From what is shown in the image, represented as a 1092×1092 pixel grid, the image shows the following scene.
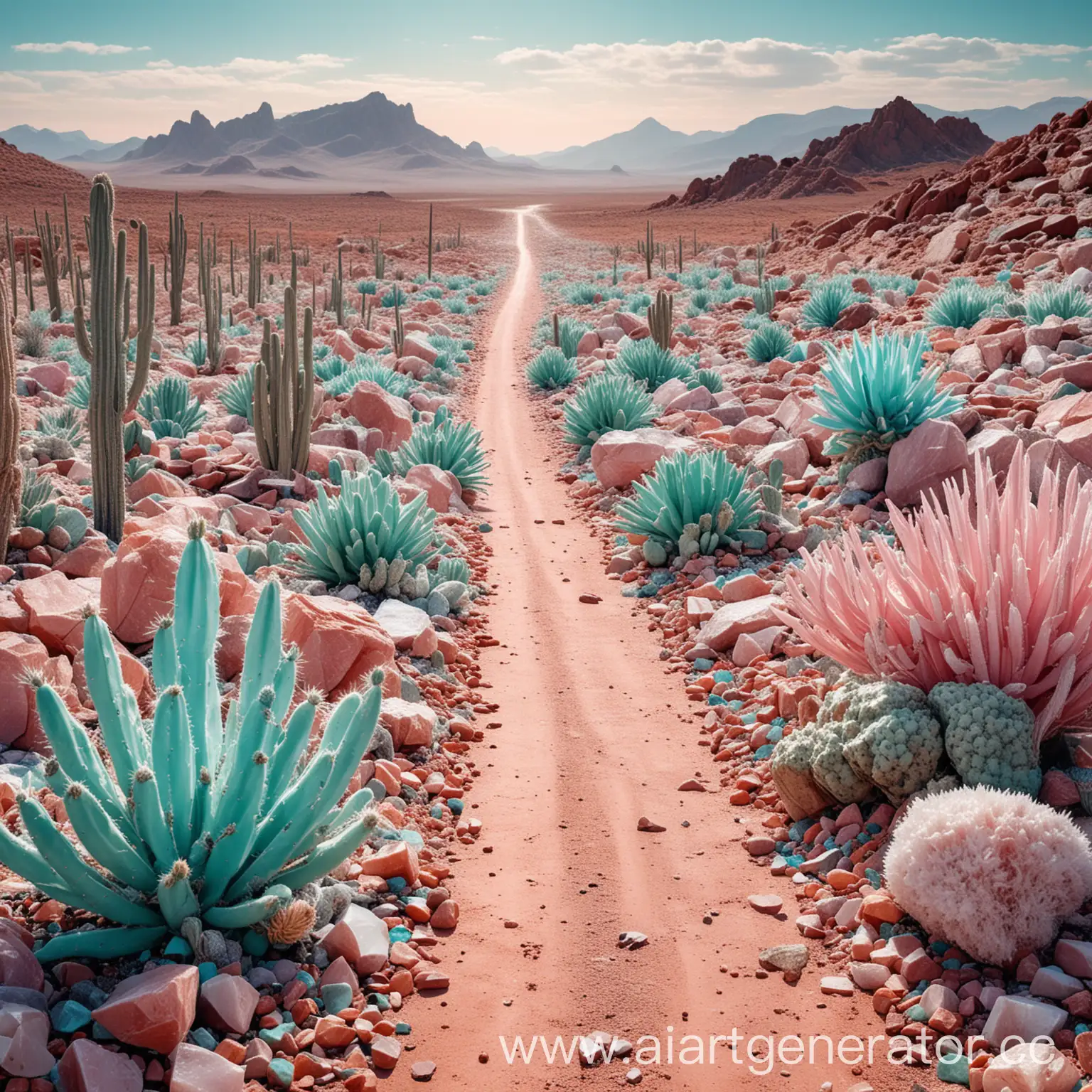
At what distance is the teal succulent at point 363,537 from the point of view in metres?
5.71

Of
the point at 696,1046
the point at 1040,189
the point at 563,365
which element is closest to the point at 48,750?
the point at 696,1046

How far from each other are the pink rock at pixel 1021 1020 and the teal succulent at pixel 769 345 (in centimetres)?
1017

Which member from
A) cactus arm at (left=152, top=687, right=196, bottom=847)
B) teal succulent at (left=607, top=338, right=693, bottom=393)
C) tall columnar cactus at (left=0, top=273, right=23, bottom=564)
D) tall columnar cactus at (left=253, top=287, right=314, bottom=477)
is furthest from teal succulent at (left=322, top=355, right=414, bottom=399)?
cactus arm at (left=152, top=687, right=196, bottom=847)

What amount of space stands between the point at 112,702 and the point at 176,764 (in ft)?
0.78

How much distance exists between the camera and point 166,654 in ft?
9.62

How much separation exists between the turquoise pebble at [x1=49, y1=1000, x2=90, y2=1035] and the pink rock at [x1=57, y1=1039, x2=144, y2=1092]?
0.13 meters

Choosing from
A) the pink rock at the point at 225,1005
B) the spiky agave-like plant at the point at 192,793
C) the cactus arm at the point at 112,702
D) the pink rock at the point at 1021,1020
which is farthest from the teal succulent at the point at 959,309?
the pink rock at the point at 225,1005

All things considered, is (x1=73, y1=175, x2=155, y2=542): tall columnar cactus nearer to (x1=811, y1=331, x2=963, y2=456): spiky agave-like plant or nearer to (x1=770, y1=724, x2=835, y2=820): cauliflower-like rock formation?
(x1=770, y1=724, x2=835, y2=820): cauliflower-like rock formation

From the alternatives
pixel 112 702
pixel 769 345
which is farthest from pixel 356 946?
pixel 769 345

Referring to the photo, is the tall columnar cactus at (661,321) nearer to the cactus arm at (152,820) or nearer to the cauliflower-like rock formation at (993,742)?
the cauliflower-like rock formation at (993,742)

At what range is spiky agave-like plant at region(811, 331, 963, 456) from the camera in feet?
22.4

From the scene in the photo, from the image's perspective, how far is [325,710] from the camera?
410cm

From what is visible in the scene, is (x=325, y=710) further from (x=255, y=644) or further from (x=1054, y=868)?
(x=1054, y=868)

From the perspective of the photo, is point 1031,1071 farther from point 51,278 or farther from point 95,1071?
point 51,278
